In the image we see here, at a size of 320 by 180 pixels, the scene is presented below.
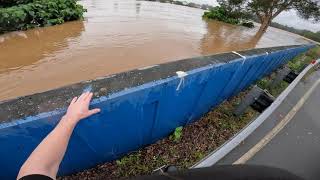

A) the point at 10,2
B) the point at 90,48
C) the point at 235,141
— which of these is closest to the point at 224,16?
the point at 10,2

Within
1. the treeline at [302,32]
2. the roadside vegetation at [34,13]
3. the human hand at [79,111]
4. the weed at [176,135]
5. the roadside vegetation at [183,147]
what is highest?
the human hand at [79,111]

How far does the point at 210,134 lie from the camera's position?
21.2 feet

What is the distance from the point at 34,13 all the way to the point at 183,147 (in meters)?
11.8

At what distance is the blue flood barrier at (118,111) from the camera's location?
3.20m

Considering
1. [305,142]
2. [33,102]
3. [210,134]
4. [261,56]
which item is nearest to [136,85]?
[33,102]

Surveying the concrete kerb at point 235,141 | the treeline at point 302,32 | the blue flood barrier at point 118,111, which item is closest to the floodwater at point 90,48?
the blue flood barrier at point 118,111

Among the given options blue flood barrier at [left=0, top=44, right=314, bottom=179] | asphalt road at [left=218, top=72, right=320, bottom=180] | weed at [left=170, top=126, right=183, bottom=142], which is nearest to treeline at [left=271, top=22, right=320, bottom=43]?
asphalt road at [left=218, top=72, right=320, bottom=180]

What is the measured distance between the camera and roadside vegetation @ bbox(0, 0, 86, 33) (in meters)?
13.3

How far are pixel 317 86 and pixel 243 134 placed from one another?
7195 mm

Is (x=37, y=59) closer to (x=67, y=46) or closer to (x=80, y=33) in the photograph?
(x=67, y=46)

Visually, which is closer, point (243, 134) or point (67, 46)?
point (243, 134)

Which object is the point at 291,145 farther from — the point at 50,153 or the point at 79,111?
the point at 50,153

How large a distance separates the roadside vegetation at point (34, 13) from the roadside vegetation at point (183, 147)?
1017cm

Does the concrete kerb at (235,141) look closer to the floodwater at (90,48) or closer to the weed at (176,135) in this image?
the weed at (176,135)
